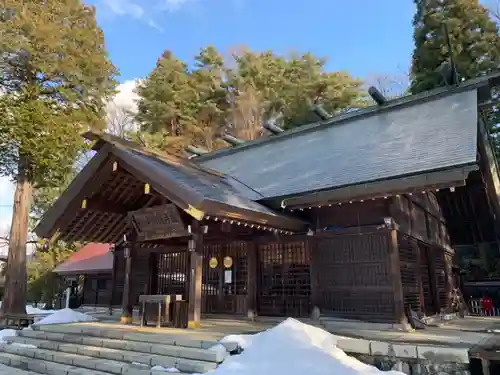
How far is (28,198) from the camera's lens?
13.8 metres

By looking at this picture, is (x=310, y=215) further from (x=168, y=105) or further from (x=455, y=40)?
(x=168, y=105)

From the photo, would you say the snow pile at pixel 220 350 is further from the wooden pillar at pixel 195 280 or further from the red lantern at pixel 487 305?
the red lantern at pixel 487 305

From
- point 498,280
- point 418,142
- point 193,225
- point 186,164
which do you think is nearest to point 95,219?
point 186,164

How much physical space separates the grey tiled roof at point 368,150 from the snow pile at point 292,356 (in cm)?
320

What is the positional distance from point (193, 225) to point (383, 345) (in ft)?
13.2

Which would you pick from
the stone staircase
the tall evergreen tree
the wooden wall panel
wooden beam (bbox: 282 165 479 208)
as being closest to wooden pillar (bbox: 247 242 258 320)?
the wooden wall panel

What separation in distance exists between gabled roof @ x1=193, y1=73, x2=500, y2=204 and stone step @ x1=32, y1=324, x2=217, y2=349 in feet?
12.0

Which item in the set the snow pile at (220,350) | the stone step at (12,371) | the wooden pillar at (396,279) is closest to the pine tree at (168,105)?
the stone step at (12,371)

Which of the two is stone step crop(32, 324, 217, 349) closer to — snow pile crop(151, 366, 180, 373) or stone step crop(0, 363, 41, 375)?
snow pile crop(151, 366, 180, 373)

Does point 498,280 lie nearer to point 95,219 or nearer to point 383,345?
point 383,345

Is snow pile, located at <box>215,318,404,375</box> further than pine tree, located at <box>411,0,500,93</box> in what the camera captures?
No

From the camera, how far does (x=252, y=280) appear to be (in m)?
9.00

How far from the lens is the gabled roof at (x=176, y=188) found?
658 cm

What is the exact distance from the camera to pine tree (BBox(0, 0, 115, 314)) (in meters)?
12.7
